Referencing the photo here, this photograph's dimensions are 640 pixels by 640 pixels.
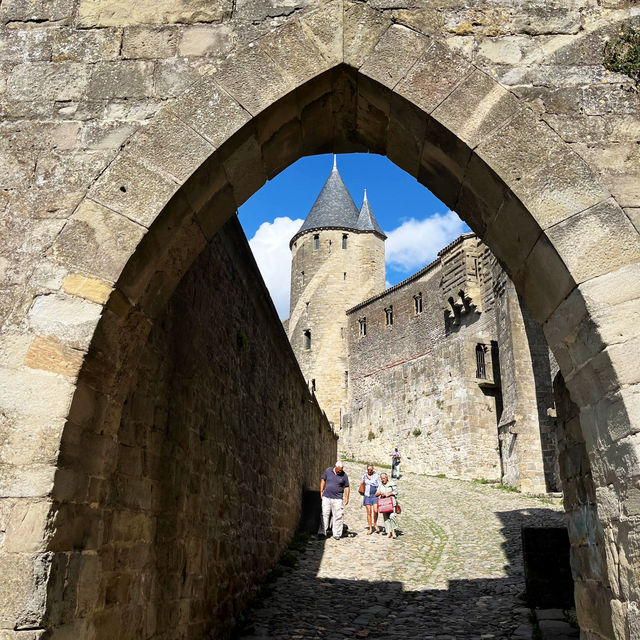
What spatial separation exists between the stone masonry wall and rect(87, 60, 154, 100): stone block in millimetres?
1524

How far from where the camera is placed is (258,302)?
299 inches

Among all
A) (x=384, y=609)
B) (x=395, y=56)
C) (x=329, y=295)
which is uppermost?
(x=329, y=295)

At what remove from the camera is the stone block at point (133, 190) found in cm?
292

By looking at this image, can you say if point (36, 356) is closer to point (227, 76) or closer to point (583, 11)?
point (227, 76)

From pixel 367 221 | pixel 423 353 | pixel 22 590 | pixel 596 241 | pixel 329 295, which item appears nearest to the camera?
pixel 22 590

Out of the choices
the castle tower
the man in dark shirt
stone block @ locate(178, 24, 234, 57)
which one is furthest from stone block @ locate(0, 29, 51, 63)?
the castle tower

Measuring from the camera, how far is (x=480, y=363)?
2517 centimetres

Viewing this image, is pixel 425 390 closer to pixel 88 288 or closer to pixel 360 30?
pixel 360 30

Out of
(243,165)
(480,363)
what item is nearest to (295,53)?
(243,165)

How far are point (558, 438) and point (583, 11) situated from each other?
259cm

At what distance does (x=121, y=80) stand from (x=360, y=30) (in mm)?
1253

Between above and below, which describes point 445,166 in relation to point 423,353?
below

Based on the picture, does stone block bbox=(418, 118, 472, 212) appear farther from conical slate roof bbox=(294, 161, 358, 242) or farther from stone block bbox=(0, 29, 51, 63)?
conical slate roof bbox=(294, 161, 358, 242)

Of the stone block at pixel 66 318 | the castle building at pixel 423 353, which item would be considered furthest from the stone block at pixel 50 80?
the castle building at pixel 423 353
